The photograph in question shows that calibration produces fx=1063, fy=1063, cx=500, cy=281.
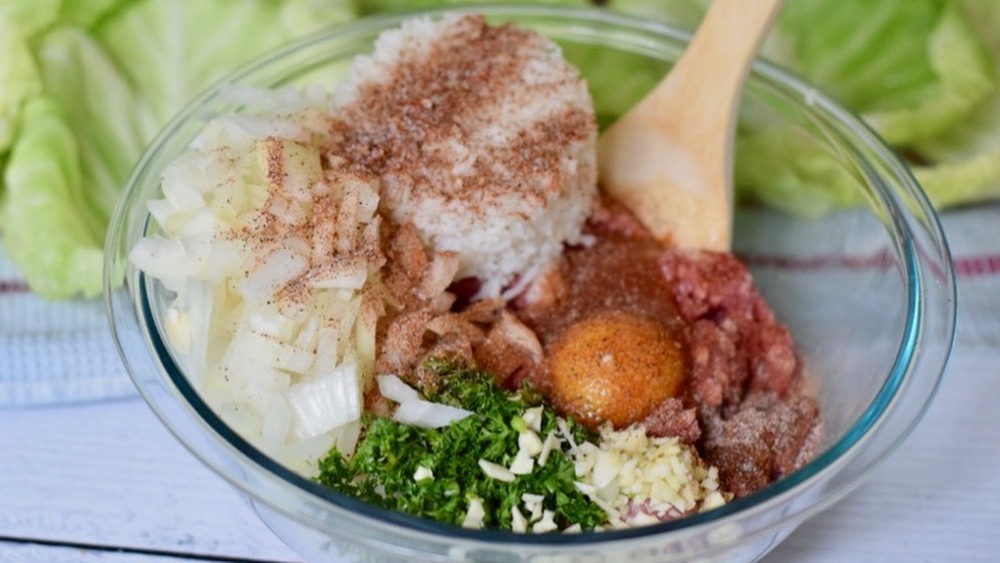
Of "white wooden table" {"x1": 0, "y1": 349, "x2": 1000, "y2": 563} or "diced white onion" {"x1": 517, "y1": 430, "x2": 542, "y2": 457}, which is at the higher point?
"diced white onion" {"x1": 517, "y1": 430, "x2": 542, "y2": 457}

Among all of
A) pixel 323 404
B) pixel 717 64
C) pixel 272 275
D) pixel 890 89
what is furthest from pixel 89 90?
pixel 890 89

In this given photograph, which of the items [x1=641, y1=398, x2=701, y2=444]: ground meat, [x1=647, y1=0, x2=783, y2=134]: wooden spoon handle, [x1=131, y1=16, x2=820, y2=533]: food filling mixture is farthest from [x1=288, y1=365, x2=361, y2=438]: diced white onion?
[x1=647, y1=0, x2=783, y2=134]: wooden spoon handle

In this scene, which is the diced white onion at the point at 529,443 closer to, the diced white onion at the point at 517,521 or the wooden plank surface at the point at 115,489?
the diced white onion at the point at 517,521

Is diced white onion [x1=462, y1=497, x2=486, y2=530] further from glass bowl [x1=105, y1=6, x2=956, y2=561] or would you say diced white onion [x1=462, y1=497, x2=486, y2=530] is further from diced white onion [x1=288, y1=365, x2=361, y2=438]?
diced white onion [x1=288, y1=365, x2=361, y2=438]

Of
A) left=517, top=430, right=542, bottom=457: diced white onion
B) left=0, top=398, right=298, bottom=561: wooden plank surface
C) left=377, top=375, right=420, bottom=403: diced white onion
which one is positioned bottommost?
left=0, top=398, right=298, bottom=561: wooden plank surface

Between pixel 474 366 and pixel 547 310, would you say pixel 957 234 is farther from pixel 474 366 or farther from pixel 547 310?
pixel 474 366

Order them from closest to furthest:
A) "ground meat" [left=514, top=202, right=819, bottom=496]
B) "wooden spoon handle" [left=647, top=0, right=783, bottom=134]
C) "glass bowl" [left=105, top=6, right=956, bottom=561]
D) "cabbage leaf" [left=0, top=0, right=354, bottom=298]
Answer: "glass bowl" [left=105, top=6, right=956, bottom=561]
"ground meat" [left=514, top=202, right=819, bottom=496]
"wooden spoon handle" [left=647, top=0, right=783, bottom=134]
"cabbage leaf" [left=0, top=0, right=354, bottom=298]

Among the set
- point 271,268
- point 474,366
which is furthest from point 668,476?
point 271,268

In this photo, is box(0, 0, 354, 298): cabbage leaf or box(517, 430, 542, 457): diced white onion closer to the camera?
box(517, 430, 542, 457): diced white onion
